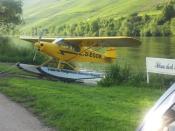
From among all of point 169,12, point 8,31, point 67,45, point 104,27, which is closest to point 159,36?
point 169,12

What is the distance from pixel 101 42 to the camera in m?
30.5

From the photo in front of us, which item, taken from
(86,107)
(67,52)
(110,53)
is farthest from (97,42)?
(86,107)

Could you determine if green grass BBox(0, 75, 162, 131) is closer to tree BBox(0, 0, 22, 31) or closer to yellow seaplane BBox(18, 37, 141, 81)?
yellow seaplane BBox(18, 37, 141, 81)

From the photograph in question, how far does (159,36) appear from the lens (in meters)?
132

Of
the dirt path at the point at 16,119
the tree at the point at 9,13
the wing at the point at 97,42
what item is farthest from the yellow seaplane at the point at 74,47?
the dirt path at the point at 16,119

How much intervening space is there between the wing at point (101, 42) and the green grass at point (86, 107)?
44.8 feet

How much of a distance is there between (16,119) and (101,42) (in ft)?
66.2

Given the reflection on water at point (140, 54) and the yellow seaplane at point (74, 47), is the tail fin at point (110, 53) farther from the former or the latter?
the reflection on water at point (140, 54)

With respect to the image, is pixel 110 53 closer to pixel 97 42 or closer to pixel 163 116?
pixel 97 42

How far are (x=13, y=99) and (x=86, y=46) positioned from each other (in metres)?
17.8

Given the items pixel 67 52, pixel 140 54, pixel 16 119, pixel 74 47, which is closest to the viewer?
pixel 16 119

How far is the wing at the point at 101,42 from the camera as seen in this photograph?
2981 centimetres

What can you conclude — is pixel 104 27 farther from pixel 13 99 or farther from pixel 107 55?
pixel 13 99

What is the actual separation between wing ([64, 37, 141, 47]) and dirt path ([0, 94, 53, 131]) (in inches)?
682
